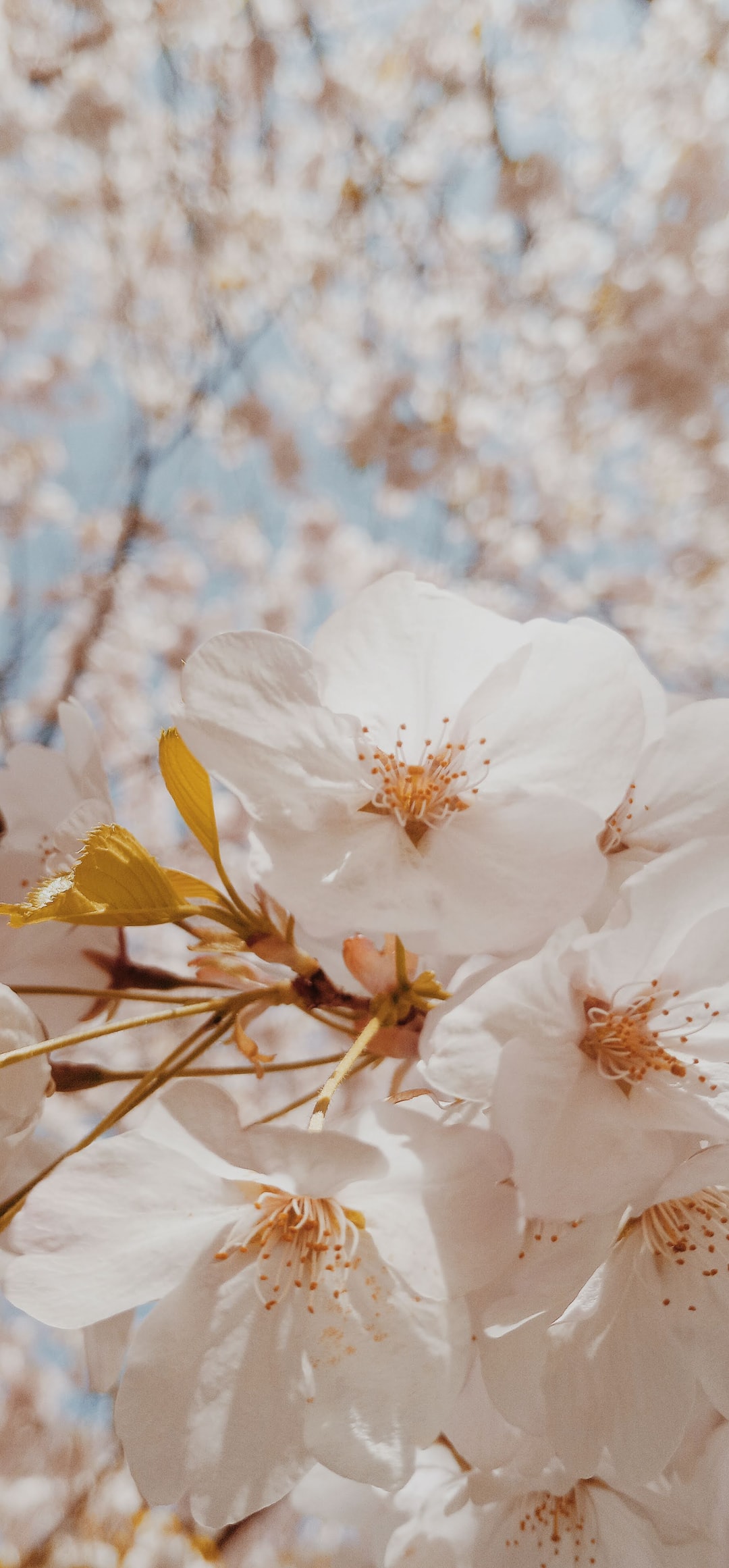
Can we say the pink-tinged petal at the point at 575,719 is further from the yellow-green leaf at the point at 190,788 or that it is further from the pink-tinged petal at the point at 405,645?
the yellow-green leaf at the point at 190,788

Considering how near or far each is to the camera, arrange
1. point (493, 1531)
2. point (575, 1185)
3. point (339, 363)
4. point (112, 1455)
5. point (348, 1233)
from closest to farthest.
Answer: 1. point (575, 1185)
2. point (348, 1233)
3. point (493, 1531)
4. point (112, 1455)
5. point (339, 363)

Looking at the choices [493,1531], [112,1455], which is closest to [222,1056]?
[112,1455]

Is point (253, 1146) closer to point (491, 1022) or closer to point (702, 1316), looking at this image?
point (491, 1022)

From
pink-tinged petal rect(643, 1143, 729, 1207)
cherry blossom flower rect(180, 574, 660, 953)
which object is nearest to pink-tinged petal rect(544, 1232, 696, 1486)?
pink-tinged petal rect(643, 1143, 729, 1207)

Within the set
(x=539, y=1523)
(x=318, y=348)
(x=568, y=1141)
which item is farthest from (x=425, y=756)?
(x=318, y=348)

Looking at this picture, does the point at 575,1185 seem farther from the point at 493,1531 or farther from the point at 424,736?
the point at 493,1531

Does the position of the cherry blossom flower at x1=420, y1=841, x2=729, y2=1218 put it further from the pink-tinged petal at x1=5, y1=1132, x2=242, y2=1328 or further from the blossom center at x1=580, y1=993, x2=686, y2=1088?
the pink-tinged petal at x1=5, y1=1132, x2=242, y2=1328
